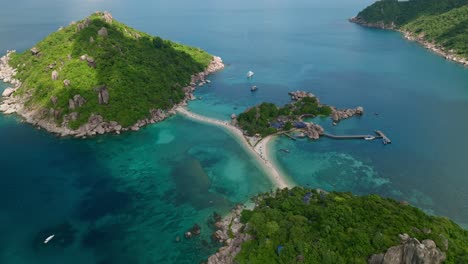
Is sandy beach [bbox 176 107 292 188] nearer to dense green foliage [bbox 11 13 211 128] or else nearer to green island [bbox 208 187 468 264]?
dense green foliage [bbox 11 13 211 128]

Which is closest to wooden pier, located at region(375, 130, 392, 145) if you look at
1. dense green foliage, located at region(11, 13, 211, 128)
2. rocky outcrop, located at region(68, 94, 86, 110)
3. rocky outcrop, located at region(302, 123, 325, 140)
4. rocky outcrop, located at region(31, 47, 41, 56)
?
rocky outcrop, located at region(302, 123, 325, 140)

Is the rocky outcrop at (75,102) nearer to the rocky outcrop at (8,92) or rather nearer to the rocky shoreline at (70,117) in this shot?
the rocky shoreline at (70,117)

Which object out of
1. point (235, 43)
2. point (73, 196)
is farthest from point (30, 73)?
point (235, 43)

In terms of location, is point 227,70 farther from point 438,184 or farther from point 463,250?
point 463,250

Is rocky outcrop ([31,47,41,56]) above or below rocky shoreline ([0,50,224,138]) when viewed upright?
above

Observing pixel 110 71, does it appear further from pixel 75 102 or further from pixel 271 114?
pixel 271 114

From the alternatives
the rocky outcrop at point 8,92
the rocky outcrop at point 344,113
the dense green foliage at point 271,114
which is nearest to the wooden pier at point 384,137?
the rocky outcrop at point 344,113

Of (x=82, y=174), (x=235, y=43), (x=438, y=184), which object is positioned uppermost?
(x=235, y=43)
